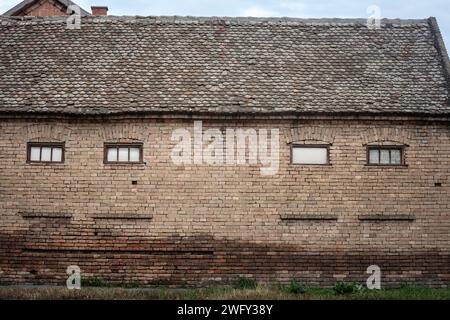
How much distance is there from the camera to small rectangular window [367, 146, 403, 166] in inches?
592

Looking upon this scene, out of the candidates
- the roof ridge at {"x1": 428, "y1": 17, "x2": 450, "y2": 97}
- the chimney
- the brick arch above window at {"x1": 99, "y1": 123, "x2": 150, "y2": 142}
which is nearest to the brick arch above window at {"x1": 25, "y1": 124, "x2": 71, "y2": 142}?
the brick arch above window at {"x1": 99, "y1": 123, "x2": 150, "y2": 142}

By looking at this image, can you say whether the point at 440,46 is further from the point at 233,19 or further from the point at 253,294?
the point at 253,294

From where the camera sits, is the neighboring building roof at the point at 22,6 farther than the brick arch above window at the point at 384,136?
Yes

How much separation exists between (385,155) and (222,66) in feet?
16.7

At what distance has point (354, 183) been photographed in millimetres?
14867

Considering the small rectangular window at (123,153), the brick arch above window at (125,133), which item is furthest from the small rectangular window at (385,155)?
the small rectangular window at (123,153)

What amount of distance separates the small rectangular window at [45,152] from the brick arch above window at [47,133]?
14cm

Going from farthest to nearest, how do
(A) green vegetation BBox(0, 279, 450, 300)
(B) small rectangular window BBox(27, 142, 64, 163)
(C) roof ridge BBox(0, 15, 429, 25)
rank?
(C) roof ridge BBox(0, 15, 429, 25) < (B) small rectangular window BBox(27, 142, 64, 163) < (A) green vegetation BBox(0, 279, 450, 300)

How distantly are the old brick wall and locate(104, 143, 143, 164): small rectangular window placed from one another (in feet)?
0.64

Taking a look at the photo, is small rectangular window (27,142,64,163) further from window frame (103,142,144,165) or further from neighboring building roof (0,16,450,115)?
window frame (103,142,144,165)

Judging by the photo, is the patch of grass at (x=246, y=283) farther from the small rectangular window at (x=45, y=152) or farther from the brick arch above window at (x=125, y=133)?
the small rectangular window at (x=45, y=152)

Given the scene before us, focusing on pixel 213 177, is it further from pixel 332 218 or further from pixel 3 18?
pixel 3 18

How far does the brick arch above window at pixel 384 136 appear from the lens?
49.1 feet

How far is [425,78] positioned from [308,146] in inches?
158
